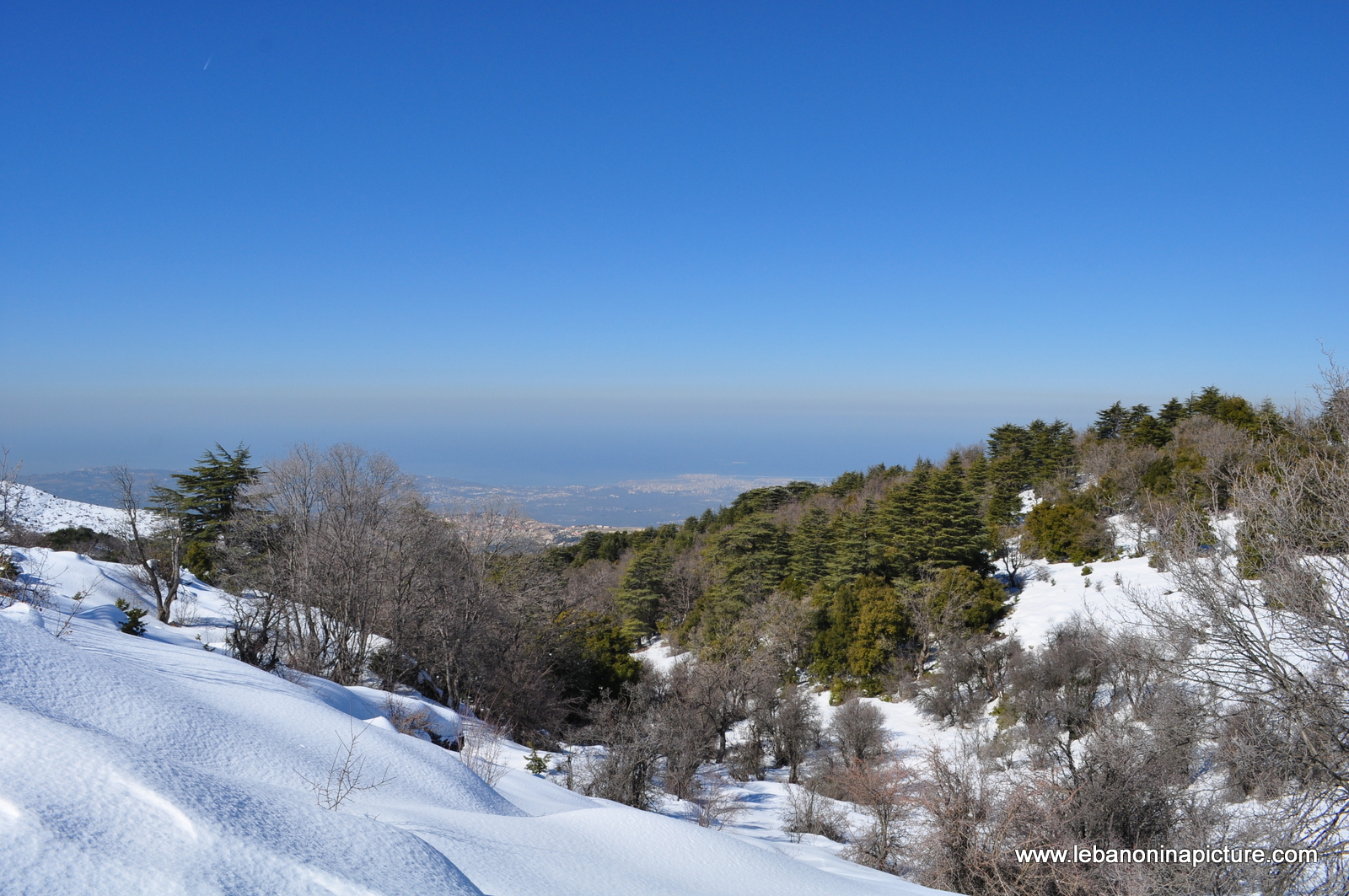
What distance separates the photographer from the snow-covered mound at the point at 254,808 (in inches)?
109

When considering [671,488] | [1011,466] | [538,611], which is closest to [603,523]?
[671,488]

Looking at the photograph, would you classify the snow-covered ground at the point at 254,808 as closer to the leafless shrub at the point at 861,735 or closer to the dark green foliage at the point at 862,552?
the leafless shrub at the point at 861,735

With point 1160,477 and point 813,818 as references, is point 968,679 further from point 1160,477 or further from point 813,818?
point 1160,477

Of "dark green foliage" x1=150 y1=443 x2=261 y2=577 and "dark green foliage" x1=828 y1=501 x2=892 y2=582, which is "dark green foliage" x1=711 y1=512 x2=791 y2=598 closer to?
"dark green foliage" x1=828 y1=501 x2=892 y2=582

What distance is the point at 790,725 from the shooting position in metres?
22.4

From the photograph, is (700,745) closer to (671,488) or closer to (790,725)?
(790,725)

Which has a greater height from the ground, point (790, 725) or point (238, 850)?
point (238, 850)

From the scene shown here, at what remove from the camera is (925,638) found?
2702 cm

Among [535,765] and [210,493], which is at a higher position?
[210,493]

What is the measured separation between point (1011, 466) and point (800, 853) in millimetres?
42801

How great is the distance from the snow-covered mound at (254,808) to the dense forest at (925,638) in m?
5.53

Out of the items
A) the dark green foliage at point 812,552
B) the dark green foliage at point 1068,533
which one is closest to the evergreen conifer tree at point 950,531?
the dark green foliage at point 1068,533

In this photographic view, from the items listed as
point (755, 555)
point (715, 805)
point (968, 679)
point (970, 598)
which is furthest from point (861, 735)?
point (755, 555)

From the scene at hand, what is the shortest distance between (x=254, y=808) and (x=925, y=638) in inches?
1084
